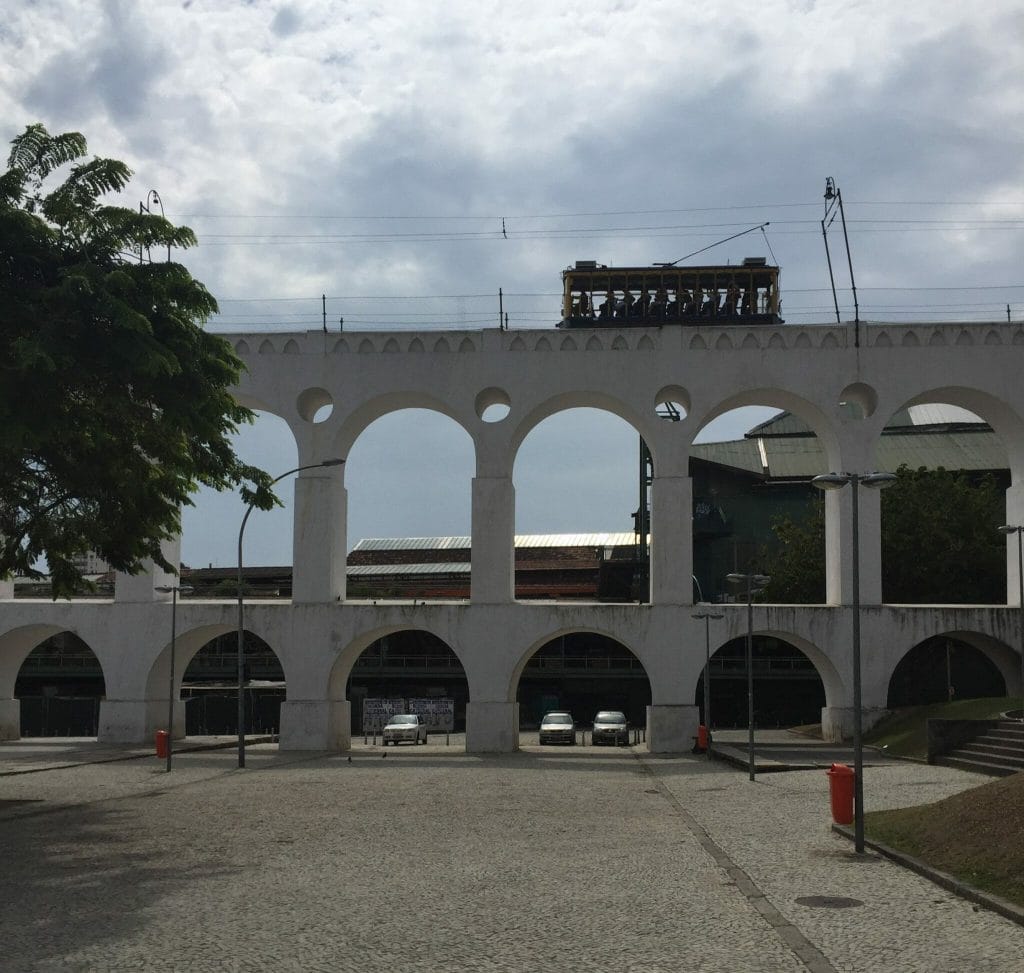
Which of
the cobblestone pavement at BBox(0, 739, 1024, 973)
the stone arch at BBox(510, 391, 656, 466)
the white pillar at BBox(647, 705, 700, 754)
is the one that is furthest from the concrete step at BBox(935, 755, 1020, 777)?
the stone arch at BBox(510, 391, 656, 466)

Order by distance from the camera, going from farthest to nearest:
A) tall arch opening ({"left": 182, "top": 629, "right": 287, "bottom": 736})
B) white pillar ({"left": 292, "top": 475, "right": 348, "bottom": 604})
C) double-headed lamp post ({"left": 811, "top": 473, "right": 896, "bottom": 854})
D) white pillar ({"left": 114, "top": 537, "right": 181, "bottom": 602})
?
1. tall arch opening ({"left": 182, "top": 629, "right": 287, "bottom": 736})
2. white pillar ({"left": 114, "top": 537, "right": 181, "bottom": 602})
3. white pillar ({"left": 292, "top": 475, "right": 348, "bottom": 604})
4. double-headed lamp post ({"left": 811, "top": 473, "right": 896, "bottom": 854})

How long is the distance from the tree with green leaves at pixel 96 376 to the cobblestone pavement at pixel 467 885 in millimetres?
5201

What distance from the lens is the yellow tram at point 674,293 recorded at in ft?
151

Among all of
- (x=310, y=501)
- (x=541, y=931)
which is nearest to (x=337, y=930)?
(x=541, y=931)

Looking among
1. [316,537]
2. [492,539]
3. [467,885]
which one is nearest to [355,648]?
[316,537]

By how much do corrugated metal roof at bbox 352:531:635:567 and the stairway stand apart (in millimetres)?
58390

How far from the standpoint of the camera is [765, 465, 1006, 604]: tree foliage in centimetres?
4766

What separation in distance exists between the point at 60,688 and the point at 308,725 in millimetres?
34026

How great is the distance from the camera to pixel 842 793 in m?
18.0

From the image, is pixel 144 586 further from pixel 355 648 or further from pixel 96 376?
pixel 96 376

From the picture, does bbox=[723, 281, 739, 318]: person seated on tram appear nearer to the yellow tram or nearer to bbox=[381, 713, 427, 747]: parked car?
the yellow tram

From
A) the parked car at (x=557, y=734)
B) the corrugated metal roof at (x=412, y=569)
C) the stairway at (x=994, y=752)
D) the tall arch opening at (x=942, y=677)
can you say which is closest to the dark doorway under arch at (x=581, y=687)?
the corrugated metal roof at (x=412, y=569)

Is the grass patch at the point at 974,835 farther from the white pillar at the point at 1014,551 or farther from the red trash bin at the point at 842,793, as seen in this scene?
the white pillar at the point at 1014,551

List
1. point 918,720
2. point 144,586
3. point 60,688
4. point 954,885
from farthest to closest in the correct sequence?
1. point 60,688
2. point 144,586
3. point 918,720
4. point 954,885
